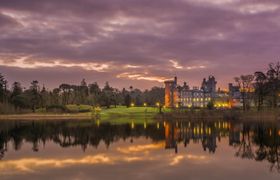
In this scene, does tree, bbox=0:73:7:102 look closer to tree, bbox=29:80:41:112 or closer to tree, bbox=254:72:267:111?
tree, bbox=29:80:41:112

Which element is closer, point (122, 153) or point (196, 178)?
point (196, 178)

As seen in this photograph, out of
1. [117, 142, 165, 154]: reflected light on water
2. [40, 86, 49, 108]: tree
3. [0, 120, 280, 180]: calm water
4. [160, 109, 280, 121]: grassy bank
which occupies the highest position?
[40, 86, 49, 108]: tree

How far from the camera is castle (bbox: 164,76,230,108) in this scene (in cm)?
16375

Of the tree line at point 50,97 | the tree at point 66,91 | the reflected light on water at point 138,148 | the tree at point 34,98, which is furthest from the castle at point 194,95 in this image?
the reflected light on water at point 138,148

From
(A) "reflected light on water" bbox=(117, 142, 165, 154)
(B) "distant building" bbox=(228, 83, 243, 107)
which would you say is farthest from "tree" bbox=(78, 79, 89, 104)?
(A) "reflected light on water" bbox=(117, 142, 165, 154)

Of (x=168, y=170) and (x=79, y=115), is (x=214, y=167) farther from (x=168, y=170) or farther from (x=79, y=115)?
(x=79, y=115)

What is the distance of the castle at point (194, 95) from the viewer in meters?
164

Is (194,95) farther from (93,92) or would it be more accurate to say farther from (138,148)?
(138,148)

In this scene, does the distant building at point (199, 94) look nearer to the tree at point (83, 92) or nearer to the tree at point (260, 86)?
the tree at point (83, 92)

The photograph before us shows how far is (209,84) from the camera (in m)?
183

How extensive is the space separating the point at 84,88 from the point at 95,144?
133854 mm

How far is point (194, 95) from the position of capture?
6969 inches

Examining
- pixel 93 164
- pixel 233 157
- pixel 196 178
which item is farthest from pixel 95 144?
pixel 196 178

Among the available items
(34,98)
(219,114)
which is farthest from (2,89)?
(219,114)
